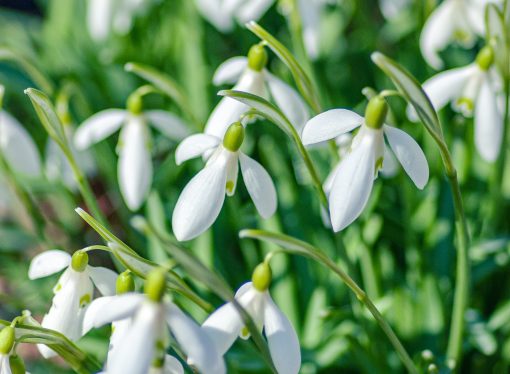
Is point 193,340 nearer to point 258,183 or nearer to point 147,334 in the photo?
point 147,334

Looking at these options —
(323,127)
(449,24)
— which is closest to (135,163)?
(323,127)

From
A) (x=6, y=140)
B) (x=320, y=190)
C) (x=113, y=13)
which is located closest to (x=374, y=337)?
(x=320, y=190)

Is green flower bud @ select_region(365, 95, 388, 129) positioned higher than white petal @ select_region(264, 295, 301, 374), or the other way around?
green flower bud @ select_region(365, 95, 388, 129)

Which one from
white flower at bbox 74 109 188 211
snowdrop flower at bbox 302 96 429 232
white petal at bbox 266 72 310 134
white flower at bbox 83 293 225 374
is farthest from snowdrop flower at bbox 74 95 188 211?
white flower at bbox 83 293 225 374

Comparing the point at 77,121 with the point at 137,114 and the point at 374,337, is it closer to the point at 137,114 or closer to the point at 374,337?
the point at 137,114

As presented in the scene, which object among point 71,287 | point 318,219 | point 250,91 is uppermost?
point 250,91

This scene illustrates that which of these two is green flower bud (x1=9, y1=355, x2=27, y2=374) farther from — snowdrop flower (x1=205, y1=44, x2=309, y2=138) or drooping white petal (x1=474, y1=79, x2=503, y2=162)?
drooping white petal (x1=474, y1=79, x2=503, y2=162)
